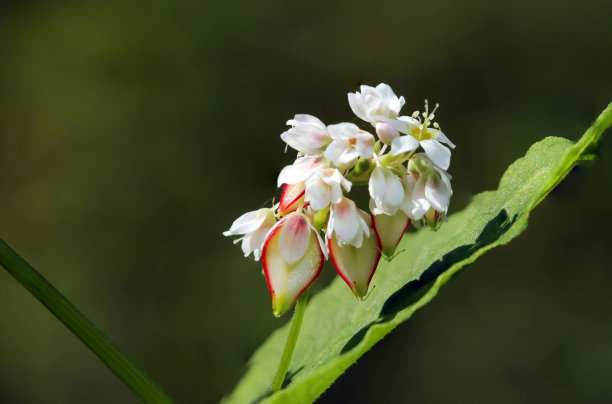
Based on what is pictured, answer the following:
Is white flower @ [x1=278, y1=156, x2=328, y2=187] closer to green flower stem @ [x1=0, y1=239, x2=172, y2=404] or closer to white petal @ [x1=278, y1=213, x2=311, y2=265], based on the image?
white petal @ [x1=278, y1=213, x2=311, y2=265]

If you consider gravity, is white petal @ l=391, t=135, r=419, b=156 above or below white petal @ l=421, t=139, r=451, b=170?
above

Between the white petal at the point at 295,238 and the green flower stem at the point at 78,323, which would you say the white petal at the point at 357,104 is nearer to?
the white petal at the point at 295,238

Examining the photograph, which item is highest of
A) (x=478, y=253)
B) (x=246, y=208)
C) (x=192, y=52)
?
(x=478, y=253)

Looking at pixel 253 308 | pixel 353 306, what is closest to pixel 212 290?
pixel 253 308

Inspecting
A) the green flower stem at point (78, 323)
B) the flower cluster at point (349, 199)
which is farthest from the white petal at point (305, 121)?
the green flower stem at point (78, 323)

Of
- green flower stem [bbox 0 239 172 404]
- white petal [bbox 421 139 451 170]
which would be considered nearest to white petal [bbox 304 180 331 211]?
white petal [bbox 421 139 451 170]

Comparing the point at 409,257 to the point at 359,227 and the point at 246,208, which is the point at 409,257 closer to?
the point at 359,227
